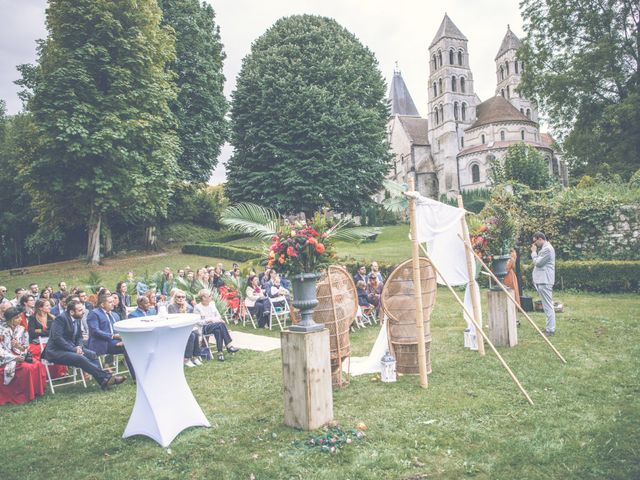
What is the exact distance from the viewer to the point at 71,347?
7.45 m

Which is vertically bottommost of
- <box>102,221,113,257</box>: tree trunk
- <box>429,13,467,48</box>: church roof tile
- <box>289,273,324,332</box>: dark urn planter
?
<box>289,273,324,332</box>: dark urn planter

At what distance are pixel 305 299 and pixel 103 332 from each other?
4.71 metres

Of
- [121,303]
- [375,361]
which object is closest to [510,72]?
[121,303]

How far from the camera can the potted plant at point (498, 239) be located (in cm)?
880

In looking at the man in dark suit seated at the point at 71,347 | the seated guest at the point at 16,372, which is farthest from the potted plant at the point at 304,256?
the seated guest at the point at 16,372

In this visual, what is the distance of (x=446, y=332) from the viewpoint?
10102 mm

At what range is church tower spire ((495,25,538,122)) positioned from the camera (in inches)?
2321

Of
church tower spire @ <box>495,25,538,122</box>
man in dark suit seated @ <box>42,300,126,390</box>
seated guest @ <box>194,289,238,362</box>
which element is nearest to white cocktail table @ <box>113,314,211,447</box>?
man in dark suit seated @ <box>42,300,126,390</box>

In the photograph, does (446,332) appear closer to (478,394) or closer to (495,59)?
(478,394)

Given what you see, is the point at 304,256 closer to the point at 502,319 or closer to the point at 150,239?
the point at 502,319

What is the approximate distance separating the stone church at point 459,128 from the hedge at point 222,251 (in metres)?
28.0

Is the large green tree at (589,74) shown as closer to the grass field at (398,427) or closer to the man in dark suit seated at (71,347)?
the grass field at (398,427)

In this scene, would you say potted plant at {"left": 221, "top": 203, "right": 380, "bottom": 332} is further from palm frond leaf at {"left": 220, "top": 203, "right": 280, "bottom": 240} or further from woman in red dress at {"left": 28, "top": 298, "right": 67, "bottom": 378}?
woman in red dress at {"left": 28, "top": 298, "right": 67, "bottom": 378}

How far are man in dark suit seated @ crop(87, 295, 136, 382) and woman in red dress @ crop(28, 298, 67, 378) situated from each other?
3.23 feet
